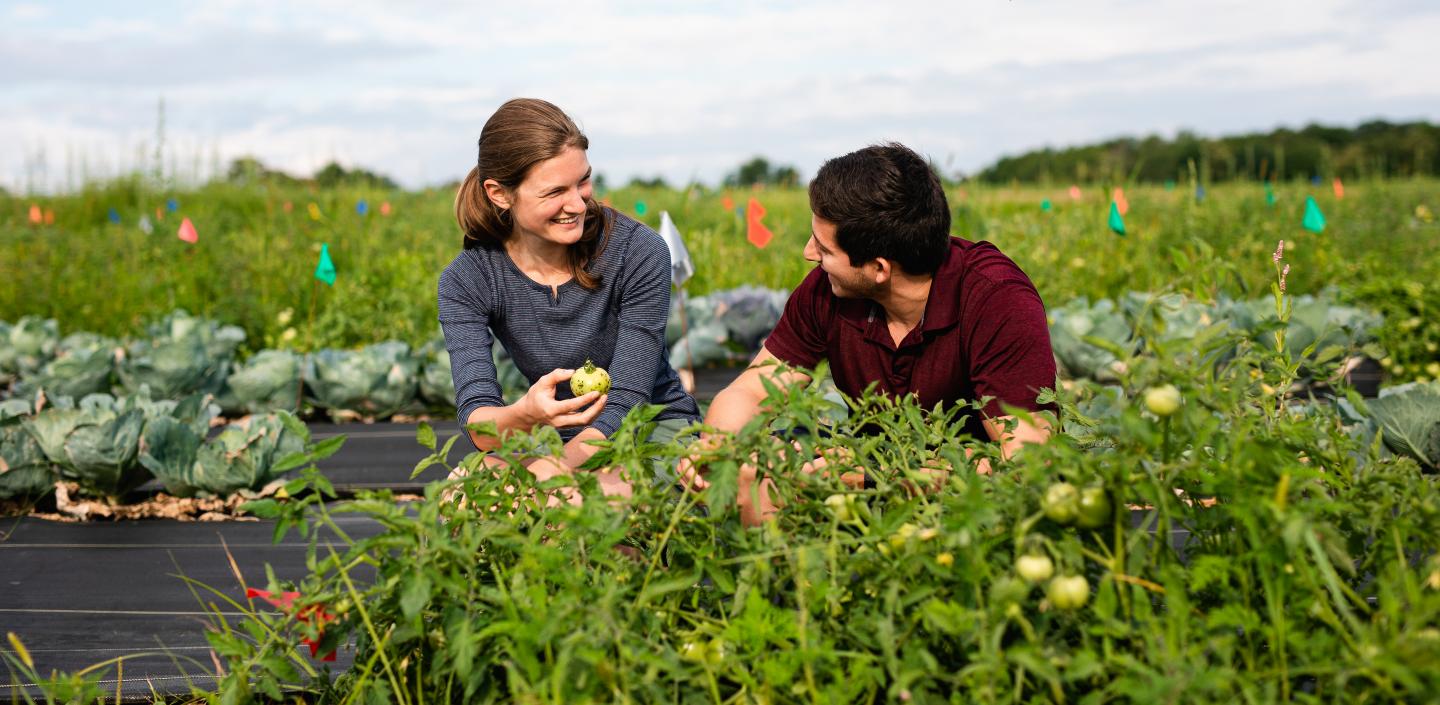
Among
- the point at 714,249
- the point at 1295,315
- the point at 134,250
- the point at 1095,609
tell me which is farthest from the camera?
the point at 134,250

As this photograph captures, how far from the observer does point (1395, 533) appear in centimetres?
115

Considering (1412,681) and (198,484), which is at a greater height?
(1412,681)

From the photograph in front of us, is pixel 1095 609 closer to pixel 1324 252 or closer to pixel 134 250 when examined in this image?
pixel 1324 252

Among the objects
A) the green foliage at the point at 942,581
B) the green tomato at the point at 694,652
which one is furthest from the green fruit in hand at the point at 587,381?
the green tomato at the point at 694,652

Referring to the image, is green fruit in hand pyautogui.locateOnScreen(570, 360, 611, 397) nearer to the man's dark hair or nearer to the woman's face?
the woman's face

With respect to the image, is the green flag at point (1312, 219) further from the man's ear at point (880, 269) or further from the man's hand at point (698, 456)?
the man's hand at point (698, 456)

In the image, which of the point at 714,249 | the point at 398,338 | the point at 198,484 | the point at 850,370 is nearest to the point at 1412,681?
the point at 850,370

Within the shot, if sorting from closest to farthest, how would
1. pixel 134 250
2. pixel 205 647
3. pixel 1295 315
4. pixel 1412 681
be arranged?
pixel 1412 681 → pixel 205 647 → pixel 1295 315 → pixel 134 250

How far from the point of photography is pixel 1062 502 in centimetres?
112

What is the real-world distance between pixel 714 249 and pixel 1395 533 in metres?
5.70

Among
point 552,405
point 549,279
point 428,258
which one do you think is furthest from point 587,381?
point 428,258

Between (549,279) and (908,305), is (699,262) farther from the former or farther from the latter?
(908,305)

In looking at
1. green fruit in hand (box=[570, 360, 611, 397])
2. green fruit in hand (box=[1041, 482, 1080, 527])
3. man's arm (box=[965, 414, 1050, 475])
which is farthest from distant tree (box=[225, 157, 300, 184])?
green fruit in hand (box=[1041, 482, 1080, 527])

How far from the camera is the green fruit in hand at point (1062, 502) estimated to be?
3.68 feet
